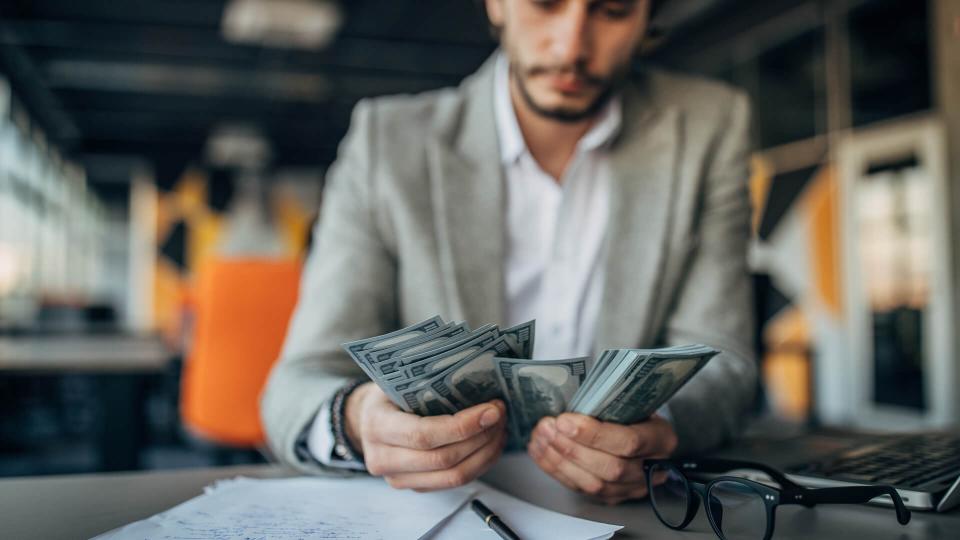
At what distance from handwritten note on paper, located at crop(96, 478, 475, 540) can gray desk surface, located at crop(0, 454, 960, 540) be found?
0.05 meters

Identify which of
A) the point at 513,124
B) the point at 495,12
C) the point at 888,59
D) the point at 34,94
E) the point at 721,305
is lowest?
the point at 721,305

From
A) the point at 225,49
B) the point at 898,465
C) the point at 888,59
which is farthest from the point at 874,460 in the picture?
the point at 225,49

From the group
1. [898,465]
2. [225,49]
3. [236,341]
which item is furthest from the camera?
[225,49]

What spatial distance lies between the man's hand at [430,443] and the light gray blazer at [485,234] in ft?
1.09

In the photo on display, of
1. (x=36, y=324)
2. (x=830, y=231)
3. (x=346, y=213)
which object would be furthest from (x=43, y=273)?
(x=346, y=213)

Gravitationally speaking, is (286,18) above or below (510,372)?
above

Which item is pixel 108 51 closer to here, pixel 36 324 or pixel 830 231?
pixel 36 324

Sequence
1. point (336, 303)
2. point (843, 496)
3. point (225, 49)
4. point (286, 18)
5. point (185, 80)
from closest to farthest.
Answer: point (843, 496) → point (336, 303) → point (286, 18) → point (225, 49) → point (185, 80)

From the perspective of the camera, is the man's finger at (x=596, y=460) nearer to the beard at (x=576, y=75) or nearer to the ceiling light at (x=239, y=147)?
the beard at (x=576, y=75)

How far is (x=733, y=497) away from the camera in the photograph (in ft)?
3.05

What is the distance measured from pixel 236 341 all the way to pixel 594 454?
90.7 inches

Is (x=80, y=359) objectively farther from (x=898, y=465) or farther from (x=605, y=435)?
(x=898, y=465)

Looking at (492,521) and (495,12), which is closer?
(492,521)

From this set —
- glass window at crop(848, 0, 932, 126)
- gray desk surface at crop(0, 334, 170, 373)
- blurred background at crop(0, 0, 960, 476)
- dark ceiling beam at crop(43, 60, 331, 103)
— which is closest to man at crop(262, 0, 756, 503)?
blurred background at crop(0, 0, 960, 476)
